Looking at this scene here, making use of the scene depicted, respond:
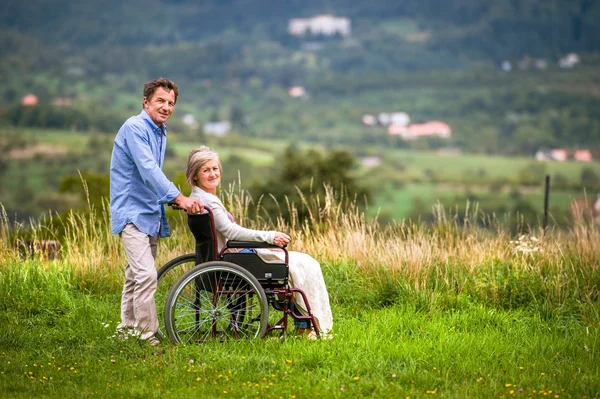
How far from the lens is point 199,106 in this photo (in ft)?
631

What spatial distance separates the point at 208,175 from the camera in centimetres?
541

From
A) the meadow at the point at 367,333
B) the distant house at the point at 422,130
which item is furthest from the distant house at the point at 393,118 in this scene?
the meadow at the point at 367,333

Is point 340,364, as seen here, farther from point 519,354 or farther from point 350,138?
point 350,138

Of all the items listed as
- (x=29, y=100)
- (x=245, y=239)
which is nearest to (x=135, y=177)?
(x=245, y=239)

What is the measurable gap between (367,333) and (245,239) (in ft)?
3.81

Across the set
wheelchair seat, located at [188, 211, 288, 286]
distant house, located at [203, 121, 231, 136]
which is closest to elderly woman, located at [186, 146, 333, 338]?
wheelchair seat, located at [188, 211, 288, 286]

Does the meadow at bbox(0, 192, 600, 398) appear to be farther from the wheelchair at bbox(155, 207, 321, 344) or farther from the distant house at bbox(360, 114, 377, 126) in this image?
the distant house at bbox(360, 114, 377, 126)

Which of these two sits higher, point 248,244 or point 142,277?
point 248,244

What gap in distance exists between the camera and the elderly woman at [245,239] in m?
5.34

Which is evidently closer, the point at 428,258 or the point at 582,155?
the point at 428,258

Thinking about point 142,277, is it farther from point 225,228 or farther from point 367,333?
point 367,333

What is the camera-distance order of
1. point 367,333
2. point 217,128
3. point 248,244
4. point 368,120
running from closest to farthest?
point 248,244 < point 367,333 < point 217,128 < point 368,120

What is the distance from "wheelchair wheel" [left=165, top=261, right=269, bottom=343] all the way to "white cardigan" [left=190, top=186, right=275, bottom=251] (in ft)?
0.75

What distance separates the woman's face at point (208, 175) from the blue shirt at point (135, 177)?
295 mm
